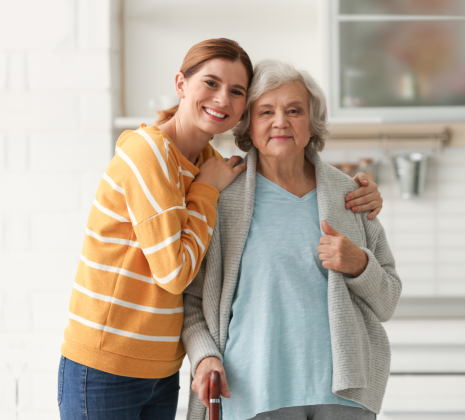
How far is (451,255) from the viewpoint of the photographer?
2.25 m

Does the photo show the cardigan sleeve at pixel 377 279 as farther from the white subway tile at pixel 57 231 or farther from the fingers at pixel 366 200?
the white subway tile at pixel 57 231

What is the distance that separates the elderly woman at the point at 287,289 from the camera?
1.04 metres

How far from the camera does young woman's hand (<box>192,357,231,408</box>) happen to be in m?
1.01

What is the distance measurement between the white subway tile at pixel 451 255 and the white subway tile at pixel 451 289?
10cm

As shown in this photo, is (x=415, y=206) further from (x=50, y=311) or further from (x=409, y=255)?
(x=50, y=311)

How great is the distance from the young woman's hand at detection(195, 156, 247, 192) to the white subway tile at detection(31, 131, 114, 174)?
94cm

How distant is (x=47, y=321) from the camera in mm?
2004

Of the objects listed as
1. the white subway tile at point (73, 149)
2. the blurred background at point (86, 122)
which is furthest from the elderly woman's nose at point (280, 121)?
the white subway tile at point (73, 149)

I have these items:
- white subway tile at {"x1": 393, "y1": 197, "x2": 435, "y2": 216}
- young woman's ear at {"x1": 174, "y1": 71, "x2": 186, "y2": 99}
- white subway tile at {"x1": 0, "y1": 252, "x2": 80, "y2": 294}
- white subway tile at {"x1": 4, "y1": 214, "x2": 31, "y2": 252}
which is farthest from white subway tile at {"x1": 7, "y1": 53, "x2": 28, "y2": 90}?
white subway tile at {"x1": 393, "y1": 197, "x2": 435, "y2": 216}

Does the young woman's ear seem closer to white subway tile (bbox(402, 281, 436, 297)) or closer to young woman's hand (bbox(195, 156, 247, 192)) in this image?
young woman's hand (bbox(195, 156, 247, 192))

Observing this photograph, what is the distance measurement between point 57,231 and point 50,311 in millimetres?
330

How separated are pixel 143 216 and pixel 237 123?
0.38 meters

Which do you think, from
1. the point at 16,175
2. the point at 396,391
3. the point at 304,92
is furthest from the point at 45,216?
the point at 396,391

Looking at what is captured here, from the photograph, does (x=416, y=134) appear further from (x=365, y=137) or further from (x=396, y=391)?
(x=396, y=391)
